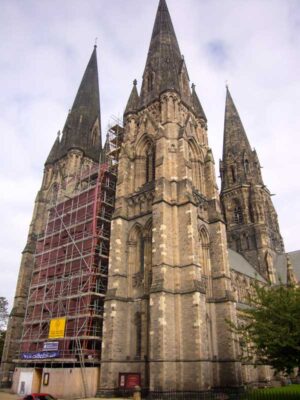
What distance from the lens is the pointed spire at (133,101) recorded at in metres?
31.1

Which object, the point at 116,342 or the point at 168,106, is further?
the point at 168,106

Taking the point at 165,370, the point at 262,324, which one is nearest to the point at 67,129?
the point at 165,370

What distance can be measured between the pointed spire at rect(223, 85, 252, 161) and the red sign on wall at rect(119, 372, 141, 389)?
3786cm

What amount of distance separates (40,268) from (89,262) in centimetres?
637

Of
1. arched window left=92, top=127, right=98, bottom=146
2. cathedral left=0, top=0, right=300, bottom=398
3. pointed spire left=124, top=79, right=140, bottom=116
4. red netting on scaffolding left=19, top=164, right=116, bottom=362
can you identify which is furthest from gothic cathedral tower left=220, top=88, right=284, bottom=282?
red netting on scaffolding left=19, top=164, right=116, bottom=362

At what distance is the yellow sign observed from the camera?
2230 cm

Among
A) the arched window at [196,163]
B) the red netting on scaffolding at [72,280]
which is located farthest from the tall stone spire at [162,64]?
the red netting on scaffolding at [72,280]

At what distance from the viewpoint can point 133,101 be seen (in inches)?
1265

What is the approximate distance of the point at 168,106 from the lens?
2764cm

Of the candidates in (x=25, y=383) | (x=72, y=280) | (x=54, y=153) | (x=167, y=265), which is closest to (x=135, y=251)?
(x=167, y=265)

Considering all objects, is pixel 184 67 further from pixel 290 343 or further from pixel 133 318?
pixel 290 343

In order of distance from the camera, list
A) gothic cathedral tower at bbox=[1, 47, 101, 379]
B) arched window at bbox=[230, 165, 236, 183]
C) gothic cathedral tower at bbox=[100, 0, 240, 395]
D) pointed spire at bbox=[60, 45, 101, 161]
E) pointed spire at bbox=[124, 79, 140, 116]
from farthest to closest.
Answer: arched window at bbox=[230, 165, 236, 183]
pointed spire at bbox=[60, 45, 101, 161]
pointed spire at bbox=[124, 79, 140, 116]
gothic cathedral tower at bbox=[1, 47, 101, 379]
gothic cathedral tower at bbox=[100, 0, 240, 395]

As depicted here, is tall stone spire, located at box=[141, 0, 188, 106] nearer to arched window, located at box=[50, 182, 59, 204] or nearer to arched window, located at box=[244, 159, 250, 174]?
arched window, located at box=[50, 182, 59, 204]

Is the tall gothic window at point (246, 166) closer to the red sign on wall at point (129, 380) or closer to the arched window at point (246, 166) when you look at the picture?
the arched window at point (246, 166)
